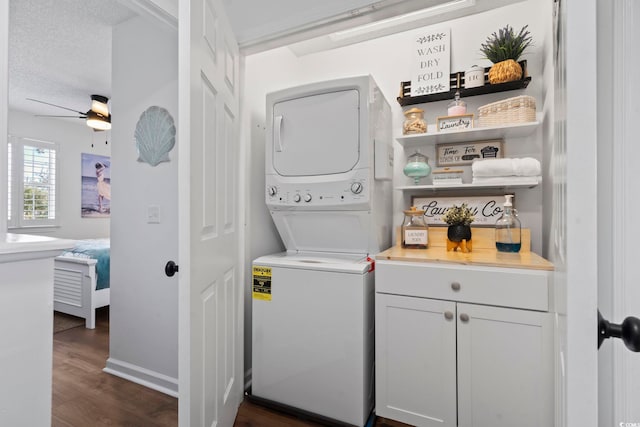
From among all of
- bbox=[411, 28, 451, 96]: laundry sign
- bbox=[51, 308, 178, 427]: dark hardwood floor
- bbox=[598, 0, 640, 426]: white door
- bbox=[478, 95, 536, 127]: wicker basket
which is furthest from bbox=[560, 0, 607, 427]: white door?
bbox=[51, 308, 178, 427]: dark hardwood floor

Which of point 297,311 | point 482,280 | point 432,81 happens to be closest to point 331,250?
point 297,311

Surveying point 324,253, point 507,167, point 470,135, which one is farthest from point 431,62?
point 324,253

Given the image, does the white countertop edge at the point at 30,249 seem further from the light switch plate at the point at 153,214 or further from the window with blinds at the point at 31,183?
the window with blinds at the point at 31,183

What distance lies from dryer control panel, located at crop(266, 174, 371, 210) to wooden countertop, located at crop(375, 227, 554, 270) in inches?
13.5

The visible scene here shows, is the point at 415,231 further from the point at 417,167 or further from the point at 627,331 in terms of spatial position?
the point at 627,331

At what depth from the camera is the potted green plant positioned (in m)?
1.77

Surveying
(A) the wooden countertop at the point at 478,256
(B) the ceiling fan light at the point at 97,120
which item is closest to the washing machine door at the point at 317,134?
(A) the wooden countertop at the point at 478,256

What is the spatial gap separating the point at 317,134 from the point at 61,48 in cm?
268

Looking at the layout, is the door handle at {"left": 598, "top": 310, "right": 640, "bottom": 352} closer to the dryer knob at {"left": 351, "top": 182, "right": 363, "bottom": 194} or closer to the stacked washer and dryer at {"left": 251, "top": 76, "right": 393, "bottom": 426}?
the stacked washer and dryer at {"left": 251, "top": 76, "right": 393, "bottom": 426}

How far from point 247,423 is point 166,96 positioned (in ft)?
6.73

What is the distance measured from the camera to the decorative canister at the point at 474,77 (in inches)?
74.2

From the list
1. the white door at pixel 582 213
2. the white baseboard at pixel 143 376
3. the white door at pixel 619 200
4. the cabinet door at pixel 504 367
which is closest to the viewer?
the white door at pixel 582 213

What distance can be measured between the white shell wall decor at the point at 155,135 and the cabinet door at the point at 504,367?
198cm

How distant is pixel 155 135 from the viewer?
2.05 m
